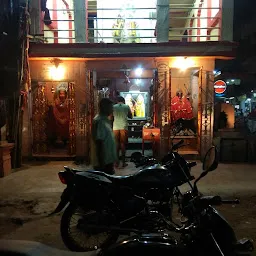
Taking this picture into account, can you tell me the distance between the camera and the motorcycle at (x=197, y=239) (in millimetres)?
2404

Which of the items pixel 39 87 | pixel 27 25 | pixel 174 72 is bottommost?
Answer: pixel 39 87

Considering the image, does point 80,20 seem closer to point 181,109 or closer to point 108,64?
point 108,64

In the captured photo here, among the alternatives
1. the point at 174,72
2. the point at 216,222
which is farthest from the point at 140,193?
the point at 174,72

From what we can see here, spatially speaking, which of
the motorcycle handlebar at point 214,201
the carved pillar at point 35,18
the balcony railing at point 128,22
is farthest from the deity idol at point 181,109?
the motorcycle handlebar at point 214,201

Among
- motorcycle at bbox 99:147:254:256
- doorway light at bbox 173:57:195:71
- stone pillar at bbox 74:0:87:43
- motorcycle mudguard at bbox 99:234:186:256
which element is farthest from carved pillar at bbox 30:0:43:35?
motorcycle mudguard at bbox 99:234:186:256

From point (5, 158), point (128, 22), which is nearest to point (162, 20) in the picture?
point (128, 22)

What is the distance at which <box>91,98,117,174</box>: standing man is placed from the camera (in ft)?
18.5

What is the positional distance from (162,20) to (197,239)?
30.8 feet

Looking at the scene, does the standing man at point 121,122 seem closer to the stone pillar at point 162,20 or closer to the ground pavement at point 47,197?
the ground pavement at point 47,197

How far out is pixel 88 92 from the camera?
10906 millimetres

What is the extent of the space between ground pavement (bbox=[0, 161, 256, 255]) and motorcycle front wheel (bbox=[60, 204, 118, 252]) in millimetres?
352

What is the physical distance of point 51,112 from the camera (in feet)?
39.4

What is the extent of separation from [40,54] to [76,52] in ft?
4.07

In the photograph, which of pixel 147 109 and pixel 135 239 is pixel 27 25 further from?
pixel 135 239
